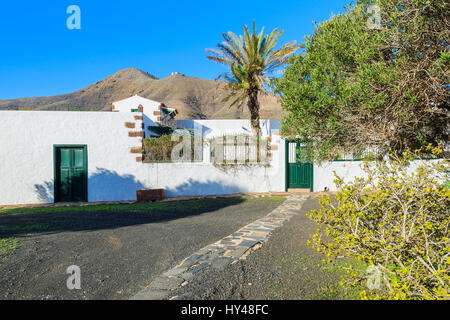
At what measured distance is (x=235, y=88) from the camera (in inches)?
674

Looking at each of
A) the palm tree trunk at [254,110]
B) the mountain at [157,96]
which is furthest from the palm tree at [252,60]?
the mountain at [157,96]

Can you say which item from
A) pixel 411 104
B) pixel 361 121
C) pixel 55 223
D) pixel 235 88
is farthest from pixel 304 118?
pixel 235 88

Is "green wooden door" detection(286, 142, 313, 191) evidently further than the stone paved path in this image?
Yes

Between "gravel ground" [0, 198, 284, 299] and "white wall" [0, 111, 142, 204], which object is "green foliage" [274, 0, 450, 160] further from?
"white wall" [0, 111, 142, 204]

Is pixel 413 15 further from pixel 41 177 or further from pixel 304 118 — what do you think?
pixel 41 177

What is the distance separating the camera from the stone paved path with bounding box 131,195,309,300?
12.2 ft

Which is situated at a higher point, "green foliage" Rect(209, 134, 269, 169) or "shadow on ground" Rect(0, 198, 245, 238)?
"green foliage" Rect(209, 134, 269, 169)

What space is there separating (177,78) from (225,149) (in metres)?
86.8

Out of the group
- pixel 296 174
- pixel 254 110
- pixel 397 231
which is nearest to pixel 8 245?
pixel 397 231

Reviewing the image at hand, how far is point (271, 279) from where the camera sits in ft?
13.1

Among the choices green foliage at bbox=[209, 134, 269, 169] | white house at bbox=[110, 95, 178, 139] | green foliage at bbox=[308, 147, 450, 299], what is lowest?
green foliage at bbox=[308, 147, 450, 299]

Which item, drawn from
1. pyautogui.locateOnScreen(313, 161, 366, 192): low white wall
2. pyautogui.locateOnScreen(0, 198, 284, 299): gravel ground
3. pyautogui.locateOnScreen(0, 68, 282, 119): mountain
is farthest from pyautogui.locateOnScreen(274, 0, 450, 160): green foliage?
pyautogui.locateOnScreen(0, 68, 282, 119): mountain

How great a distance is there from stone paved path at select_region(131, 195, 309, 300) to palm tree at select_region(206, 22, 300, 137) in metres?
10.0

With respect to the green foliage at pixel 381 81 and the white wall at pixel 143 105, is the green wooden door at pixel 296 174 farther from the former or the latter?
the white wall at pixel 143 105
